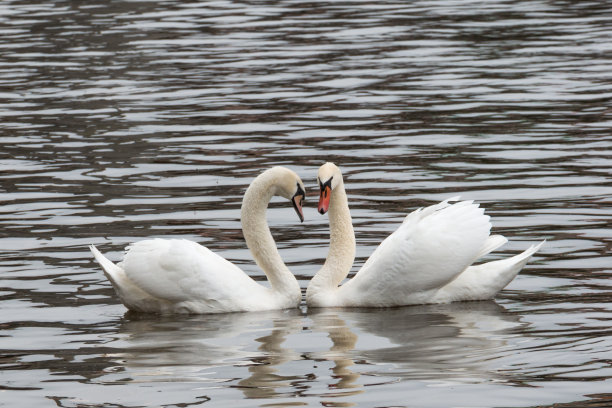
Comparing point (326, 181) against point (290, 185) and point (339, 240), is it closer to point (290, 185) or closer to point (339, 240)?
point (290, 185)

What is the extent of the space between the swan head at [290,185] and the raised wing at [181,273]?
0.80 m

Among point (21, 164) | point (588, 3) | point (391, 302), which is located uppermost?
point (588, 3)

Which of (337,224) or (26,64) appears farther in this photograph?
(26,64)

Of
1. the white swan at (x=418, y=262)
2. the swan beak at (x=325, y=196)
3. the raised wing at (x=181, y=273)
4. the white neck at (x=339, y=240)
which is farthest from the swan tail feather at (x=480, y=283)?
the raised wing at (x=181, y=273)

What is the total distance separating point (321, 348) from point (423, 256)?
4.50 feet

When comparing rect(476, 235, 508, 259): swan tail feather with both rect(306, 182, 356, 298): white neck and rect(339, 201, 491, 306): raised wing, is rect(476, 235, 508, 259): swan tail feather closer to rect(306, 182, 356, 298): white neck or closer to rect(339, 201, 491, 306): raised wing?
rect(339, 201, 491, 306): raised wing

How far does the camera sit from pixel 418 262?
418 inches

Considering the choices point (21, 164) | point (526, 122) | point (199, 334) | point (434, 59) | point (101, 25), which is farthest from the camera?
point (101, 25)

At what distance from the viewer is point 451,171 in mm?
15695

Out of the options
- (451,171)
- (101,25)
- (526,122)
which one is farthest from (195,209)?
(101,25)

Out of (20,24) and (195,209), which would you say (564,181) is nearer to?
(195,209)

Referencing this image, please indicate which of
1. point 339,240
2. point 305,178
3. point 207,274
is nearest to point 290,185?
point 339,240

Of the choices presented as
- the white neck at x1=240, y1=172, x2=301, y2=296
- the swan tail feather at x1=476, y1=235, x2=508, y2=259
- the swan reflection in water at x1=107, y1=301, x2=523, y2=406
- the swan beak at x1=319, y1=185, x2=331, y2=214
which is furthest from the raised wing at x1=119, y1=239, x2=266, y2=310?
the swan tail feather at x1=476, y1=235, x2=508, y2=259

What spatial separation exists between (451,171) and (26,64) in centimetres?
1177
